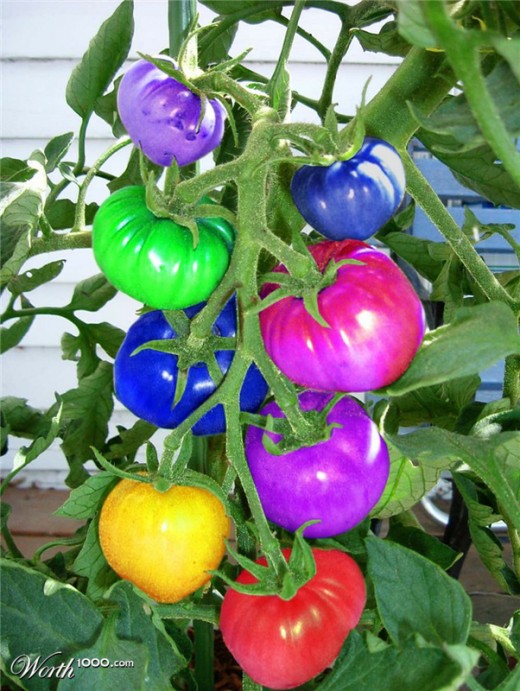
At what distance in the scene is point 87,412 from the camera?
47cm

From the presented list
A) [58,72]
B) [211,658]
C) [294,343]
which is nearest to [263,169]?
[294,343]

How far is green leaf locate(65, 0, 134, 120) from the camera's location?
0.36m

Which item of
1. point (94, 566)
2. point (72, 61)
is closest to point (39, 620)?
point (94, 566)

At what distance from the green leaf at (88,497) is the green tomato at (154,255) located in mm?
104

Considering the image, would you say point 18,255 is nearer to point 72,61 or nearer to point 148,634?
point 148,634

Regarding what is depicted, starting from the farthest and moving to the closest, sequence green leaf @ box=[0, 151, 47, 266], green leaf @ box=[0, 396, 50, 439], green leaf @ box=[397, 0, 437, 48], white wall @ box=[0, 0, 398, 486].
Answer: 1. white wall @ box=[0, 0, 398, 486]
2. green leaf @ box=[0, 396, 50, 439]
3. green leaf @ box=[0, 151, 47, 266]
4. green leaf @ box=[397, 0, 437, 48]

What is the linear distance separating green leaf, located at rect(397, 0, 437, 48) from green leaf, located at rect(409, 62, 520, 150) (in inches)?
0.7

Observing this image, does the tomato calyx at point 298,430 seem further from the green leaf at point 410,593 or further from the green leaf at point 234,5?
the green leaf at point 234,5

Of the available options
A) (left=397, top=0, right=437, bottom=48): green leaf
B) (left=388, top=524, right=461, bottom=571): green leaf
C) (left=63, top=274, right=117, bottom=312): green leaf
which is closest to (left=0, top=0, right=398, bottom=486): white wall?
(left=63, top=274, right=117, bottom=312): green leaf

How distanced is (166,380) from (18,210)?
0.29 ft

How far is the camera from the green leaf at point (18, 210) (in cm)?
29

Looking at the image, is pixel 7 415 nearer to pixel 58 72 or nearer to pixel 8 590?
pixel 8 590

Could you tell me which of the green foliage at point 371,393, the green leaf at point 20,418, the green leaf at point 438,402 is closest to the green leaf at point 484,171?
the green foliage at point 371,393

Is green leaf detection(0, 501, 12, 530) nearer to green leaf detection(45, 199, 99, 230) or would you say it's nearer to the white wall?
green leaf detection(45, 199, 99, 230)
